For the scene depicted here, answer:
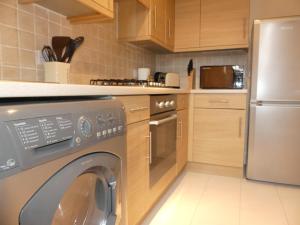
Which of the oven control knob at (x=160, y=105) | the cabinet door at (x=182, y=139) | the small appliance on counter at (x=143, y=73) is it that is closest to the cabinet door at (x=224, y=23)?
the small appliance on counter at (x=143, y=73)

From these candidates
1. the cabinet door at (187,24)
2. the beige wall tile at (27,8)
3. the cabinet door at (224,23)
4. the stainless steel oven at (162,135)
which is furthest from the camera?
the cabinet door at (187,24)

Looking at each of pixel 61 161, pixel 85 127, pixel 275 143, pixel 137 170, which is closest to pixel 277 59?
pixel 275 143

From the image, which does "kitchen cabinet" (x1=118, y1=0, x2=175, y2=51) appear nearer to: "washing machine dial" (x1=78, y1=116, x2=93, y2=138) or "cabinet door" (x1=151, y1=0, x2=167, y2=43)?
"cabinet door" (x1=151, y1=0, x2=167, y2=43)

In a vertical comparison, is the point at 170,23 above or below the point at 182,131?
above

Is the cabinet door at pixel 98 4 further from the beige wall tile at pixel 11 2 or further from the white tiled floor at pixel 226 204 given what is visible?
the white tiled floor at pixel 226 204

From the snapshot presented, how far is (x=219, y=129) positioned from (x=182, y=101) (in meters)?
0.49

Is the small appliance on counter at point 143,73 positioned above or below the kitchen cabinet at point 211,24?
below

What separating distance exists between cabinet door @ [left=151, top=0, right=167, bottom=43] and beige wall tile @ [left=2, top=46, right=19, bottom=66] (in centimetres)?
123

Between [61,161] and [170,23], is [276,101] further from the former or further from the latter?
[61,161]

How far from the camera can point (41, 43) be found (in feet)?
4.45

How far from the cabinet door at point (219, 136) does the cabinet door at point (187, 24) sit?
0.81 metres

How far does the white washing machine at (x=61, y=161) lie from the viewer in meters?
0.49

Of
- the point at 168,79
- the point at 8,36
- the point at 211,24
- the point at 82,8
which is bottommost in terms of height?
the point at 168,79

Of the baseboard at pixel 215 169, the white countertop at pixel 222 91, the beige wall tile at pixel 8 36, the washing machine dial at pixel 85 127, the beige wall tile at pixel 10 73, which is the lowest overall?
the baseboard at pixel 215 169
